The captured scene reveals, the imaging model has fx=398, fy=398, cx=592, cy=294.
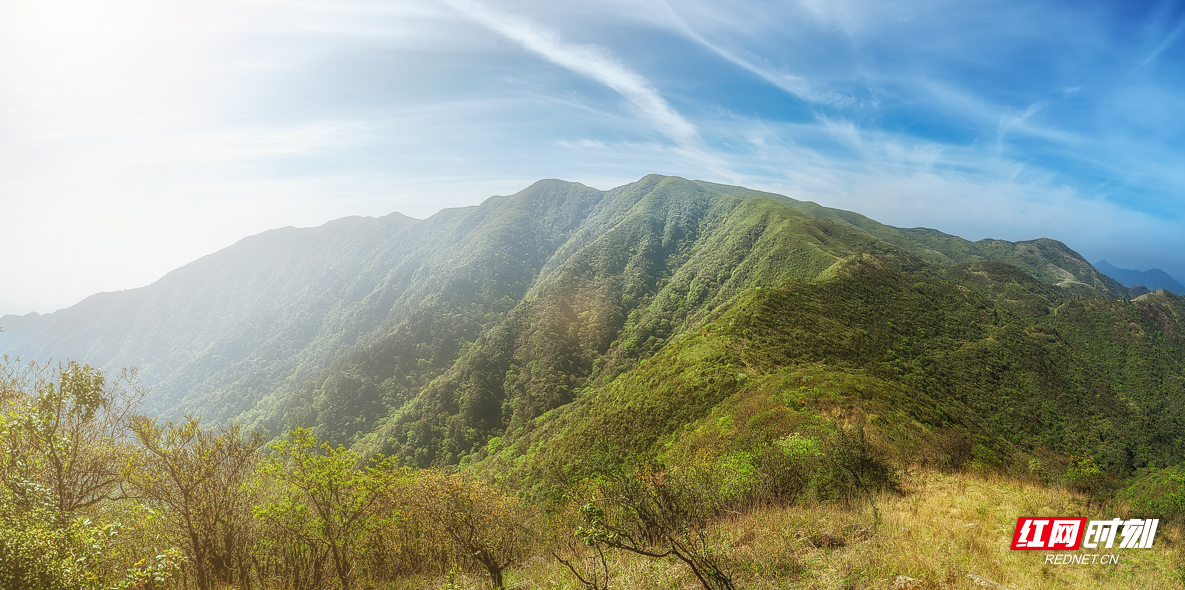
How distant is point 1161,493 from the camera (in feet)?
37.0

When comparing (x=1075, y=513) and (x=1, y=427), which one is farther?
(x=1, y=427)

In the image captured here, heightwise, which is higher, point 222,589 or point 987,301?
point 987,301

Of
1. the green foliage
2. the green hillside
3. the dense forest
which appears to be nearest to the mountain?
the dense forest

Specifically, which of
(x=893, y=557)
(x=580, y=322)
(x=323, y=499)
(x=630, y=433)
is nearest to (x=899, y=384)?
(x=630, y=433)

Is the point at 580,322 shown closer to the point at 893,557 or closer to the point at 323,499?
the point at 323,499

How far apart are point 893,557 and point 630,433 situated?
36911mm

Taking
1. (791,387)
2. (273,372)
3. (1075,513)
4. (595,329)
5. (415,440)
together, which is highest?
(1075,513)

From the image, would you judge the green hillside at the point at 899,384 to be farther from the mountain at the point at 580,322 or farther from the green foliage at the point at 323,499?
the green foliage at the point at 323,499

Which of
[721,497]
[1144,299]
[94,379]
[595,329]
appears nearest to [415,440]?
[595,329]

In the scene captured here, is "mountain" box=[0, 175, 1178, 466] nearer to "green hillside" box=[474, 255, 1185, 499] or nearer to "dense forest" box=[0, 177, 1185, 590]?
"dense forest" box=[0, 177, 1185, 590]

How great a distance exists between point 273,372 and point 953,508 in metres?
243

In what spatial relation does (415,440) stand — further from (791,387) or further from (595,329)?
(791,387)

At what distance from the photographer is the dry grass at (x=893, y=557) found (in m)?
7.86

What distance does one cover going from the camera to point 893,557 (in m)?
8.31
